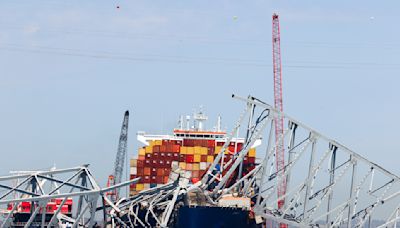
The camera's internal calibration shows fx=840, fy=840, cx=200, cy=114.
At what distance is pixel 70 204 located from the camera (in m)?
110

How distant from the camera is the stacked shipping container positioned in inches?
4774

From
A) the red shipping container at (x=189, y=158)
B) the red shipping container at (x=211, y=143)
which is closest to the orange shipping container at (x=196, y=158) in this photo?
the red shipping container at (x=189, y=158)

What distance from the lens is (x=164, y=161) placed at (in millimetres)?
123750

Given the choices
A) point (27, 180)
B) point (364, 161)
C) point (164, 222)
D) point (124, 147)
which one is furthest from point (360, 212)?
point (124, 147)

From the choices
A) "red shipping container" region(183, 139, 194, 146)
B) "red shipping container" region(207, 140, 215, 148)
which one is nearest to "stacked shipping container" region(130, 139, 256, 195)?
"red shipping container" region(207, 140, 215, 148)

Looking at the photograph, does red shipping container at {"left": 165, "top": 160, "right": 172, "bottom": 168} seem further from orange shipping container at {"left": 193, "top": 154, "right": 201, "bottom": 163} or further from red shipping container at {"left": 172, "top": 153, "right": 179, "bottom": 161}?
orange shipping container at {"left": 193, "top": 154, "right": 201, "bottom": 163}

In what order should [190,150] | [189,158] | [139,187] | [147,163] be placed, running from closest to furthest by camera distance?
[139,187], [189,158], [147,163], [190,150]

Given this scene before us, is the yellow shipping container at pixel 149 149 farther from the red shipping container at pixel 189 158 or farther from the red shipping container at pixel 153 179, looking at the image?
the red shipping container at pixel 189 158

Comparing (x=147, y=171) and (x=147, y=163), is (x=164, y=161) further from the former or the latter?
(x=147, y=171)

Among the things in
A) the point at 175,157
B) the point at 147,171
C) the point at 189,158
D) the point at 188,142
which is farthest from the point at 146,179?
the point at 188,142

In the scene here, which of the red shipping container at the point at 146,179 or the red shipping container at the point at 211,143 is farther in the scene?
the red shipping container at the point at 211,143

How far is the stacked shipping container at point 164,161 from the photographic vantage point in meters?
121

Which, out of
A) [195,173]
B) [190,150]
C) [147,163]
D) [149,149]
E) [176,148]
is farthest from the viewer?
[176,148]

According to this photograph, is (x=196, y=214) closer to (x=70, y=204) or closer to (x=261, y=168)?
(x=261, y=168)
